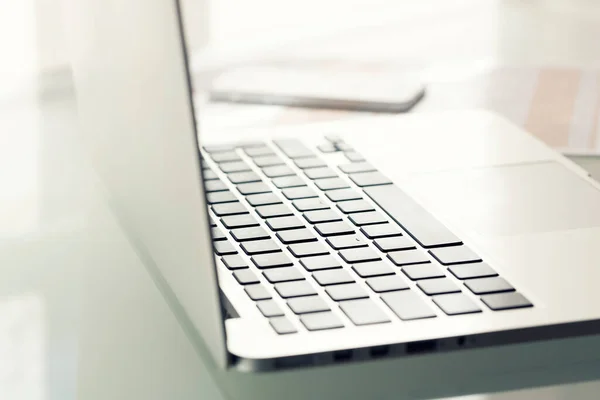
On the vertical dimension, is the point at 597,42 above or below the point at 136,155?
below

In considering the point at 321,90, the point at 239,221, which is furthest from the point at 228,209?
the point at 321,90

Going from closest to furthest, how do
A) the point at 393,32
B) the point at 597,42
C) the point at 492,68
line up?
the point at 492,68 → the point at 597,42 → the point at 393,32

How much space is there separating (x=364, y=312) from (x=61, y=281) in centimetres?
22

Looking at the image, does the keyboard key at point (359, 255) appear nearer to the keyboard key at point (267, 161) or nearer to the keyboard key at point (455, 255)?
the keyboard key at point (455, 255)

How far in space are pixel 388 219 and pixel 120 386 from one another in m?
0.18

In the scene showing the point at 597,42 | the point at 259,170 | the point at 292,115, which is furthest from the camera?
the point at 597,42

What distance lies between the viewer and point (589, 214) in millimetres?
542

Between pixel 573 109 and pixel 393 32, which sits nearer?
pixel 573 109

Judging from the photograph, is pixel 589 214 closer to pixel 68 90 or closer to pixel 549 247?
pixel 549 247

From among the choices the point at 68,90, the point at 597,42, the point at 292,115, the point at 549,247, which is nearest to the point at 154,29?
the point at 549,247

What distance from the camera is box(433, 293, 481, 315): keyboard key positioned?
0.41 metres

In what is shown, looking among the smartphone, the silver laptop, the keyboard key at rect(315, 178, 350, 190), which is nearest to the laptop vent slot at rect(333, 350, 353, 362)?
the silver laptop

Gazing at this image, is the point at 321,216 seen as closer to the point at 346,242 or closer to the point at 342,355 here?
the point at 346,242

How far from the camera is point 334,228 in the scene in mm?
508
